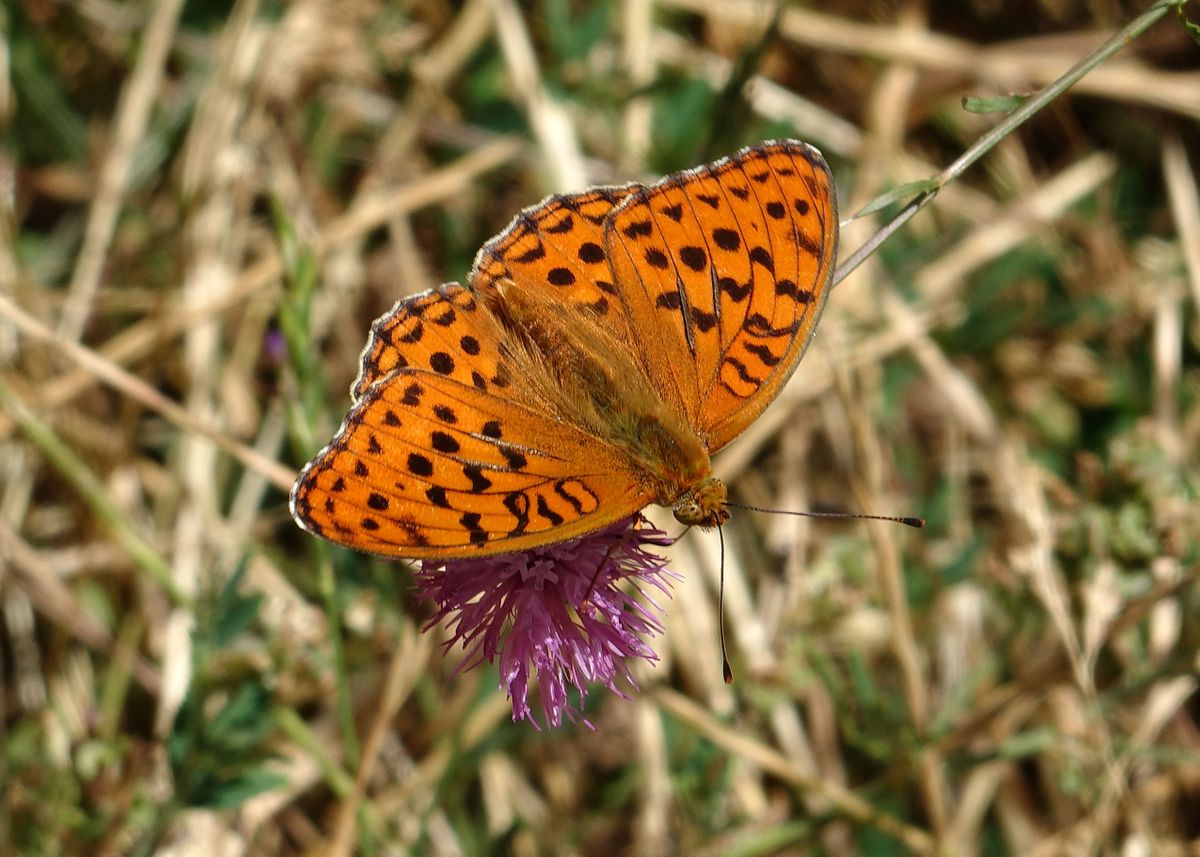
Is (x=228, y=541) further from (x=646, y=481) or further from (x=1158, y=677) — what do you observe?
(x=1158, y=677)

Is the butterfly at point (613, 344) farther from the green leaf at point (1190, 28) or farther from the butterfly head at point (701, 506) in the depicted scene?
the green leaf at point (1190, 28)

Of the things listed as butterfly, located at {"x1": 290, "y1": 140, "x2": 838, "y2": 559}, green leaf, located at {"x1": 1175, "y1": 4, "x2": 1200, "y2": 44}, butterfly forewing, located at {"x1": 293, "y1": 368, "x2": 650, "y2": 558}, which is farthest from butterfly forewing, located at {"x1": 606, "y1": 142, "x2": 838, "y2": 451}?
green leaf, located at {"x1": 1175, "y1": 4, "x2": 1200, "y2": 44}

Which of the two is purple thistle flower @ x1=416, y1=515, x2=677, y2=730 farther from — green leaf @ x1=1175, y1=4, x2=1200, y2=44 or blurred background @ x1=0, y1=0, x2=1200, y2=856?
green leaf @ x1=1175, y1=4, x2=1200, y2=44

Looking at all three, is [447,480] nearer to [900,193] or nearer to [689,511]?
[689,511]

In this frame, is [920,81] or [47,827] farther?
[920,81]

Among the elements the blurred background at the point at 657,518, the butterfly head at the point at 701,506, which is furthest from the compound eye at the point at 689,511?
the blurred background at the point at 657,518

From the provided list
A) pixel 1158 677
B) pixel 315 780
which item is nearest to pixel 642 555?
pixel 1158 677
